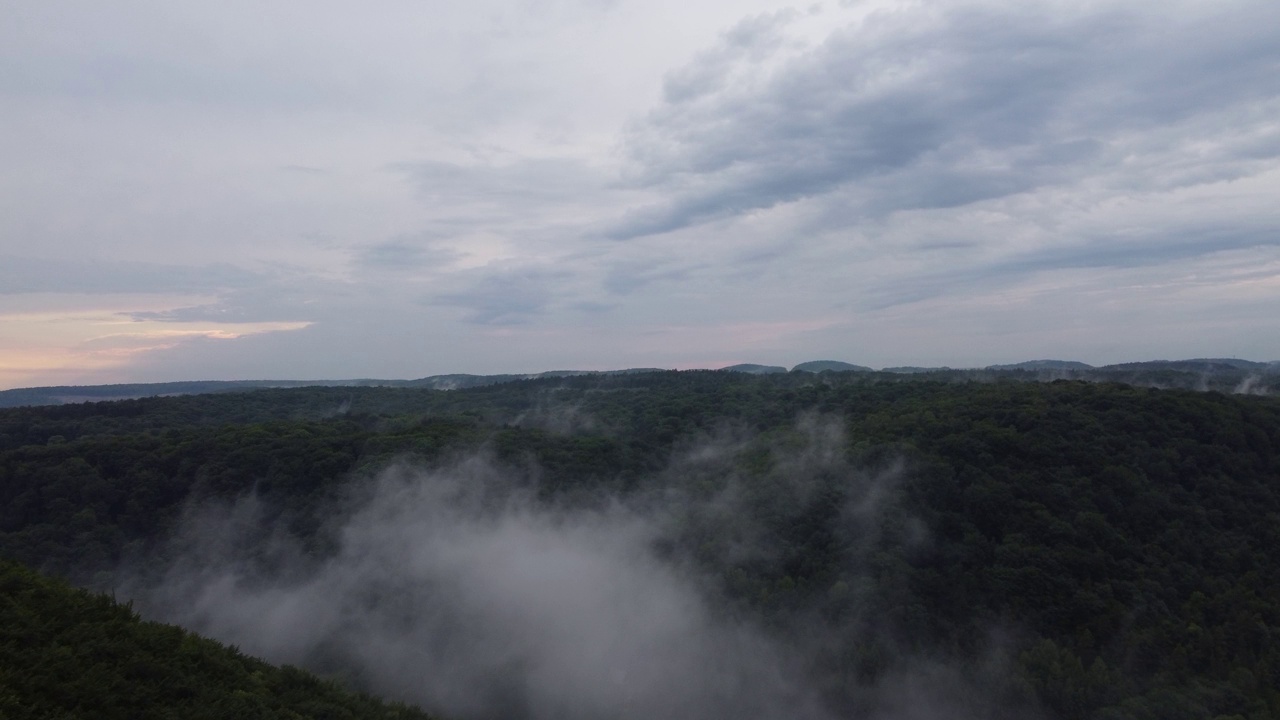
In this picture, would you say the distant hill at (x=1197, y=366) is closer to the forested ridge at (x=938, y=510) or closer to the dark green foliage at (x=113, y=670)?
the forested ridge at (x=938, y=510)

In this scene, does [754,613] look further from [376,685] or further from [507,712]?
[376,685]

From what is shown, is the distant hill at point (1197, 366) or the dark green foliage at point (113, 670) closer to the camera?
the dark green foliage at point (113, 670)

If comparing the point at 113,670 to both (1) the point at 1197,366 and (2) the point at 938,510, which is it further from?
(1) the point at 1197,366

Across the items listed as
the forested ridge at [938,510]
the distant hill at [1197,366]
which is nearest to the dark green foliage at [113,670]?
the forested ridge at [938,510]

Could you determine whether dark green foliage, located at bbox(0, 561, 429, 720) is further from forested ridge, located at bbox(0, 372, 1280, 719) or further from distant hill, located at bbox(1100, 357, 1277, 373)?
distant hill, located at bbox(1100, 357, 1277, 373)

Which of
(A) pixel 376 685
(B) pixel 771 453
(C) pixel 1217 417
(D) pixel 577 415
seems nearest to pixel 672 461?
(B) pixel 771 453

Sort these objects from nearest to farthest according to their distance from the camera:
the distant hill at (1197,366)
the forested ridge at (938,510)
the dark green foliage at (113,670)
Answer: the dark green foliage at (113,670)
the forested ridge at (938,510)
the distant hill at (1197,366)

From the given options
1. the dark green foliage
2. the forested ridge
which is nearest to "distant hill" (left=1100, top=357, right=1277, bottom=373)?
the forested ridge
